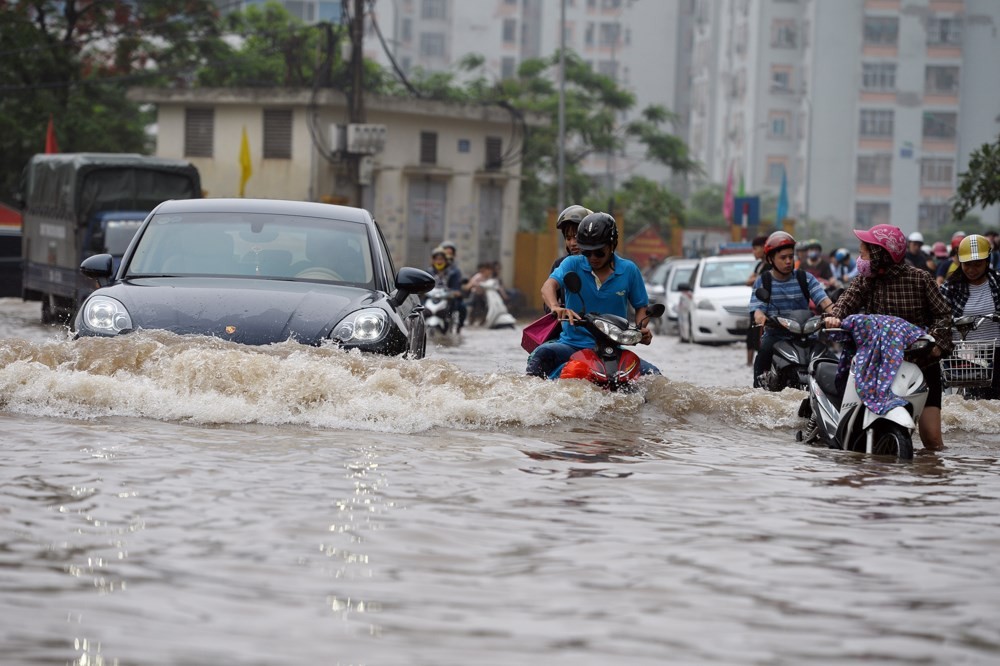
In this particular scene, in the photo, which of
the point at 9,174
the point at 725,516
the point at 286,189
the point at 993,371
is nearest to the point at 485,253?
the point at 286,189

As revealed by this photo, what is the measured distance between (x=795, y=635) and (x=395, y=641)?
1.12 meters

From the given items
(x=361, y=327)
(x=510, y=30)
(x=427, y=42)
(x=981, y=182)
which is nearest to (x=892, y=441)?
(x=361, y=327)

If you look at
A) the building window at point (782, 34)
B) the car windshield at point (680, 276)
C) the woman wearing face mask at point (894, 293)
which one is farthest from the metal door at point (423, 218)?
the building window at point (782, 34)

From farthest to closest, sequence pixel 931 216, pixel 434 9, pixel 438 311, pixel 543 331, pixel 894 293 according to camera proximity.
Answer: pixel 434 9
pixel 931 216
pixel 438 311
pixel 543 331
pixel 894 293

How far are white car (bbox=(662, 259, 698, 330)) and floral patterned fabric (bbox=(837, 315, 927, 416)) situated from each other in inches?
911

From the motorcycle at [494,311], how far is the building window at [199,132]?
1278 cm

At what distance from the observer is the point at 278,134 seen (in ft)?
141

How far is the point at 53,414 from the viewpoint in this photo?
9.60 meters

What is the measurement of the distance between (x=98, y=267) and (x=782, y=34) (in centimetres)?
9095

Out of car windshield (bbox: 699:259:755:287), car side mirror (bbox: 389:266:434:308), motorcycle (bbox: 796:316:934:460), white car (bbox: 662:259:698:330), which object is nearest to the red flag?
white car (bbox: 662:259:698:330)

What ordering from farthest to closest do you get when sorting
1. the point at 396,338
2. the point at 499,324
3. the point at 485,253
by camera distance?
the point at 485,253
the point at 499,324
the point at 396,338

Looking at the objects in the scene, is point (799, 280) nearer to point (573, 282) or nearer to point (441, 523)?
point (573, 282)

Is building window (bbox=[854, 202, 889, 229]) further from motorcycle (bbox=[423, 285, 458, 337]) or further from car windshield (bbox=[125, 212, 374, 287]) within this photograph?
car windshield (bbox=[125, 212, 374, 287])

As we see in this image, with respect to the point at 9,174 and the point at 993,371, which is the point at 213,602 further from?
the point at 9,174
